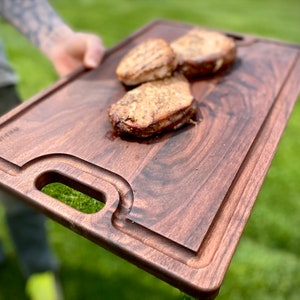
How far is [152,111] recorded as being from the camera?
3.69 ft

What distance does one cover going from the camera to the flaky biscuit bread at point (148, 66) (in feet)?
4.21

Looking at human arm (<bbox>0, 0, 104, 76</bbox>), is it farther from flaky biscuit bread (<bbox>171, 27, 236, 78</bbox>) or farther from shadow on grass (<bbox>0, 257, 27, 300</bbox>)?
shadow on grass (<bbox>0, 257, 27, 300</bbox>)

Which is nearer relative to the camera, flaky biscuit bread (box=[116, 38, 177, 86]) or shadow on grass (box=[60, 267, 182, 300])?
flaky biscuit bread (box=[116, 38, 177, 86])

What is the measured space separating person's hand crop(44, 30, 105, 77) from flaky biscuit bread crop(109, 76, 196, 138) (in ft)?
1.20

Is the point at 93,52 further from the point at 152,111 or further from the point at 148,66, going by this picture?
the point at 152,111

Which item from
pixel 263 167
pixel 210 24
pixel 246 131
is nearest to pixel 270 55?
pixel 246 131

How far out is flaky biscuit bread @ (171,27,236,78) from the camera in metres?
1.38

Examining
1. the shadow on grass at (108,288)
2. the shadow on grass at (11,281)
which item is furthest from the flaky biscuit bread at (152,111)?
the shadow on grass at (11,281)

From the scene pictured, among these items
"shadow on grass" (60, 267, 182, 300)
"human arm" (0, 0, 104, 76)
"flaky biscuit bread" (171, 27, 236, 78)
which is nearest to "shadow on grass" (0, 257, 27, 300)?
"shadow on grass" (60, 267, 182, 300)

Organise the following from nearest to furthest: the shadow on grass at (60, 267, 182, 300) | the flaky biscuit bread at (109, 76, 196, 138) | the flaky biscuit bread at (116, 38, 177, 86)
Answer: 1. the flaky biscuit bread at (109, 76, 196, 138)
2. the flaky biscuit bread at (116, 38, 177, 86)
3. the shadow on grass at (60, 267, 182, 300)

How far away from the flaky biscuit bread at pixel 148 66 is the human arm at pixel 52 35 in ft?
0.76

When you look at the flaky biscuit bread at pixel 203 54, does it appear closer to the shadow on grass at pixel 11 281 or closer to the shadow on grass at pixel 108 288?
the shadow on grass at pixel 108 288

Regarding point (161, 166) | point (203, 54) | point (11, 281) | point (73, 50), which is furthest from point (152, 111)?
point (11, 281)

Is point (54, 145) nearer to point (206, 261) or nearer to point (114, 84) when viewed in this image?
point (114, 84)
